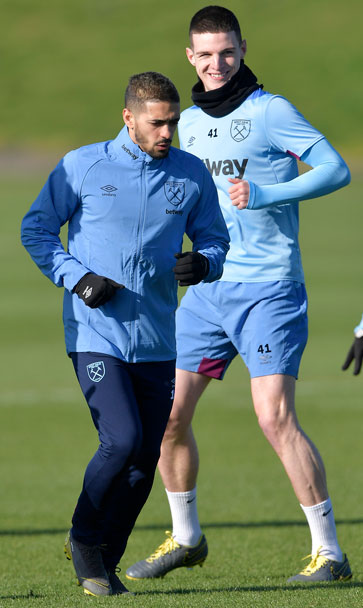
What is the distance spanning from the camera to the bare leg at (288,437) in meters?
6.28

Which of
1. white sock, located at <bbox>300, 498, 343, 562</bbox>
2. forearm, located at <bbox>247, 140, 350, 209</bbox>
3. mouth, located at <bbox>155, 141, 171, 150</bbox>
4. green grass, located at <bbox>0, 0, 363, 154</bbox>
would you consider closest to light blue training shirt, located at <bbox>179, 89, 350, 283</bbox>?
forearm, located at <bbox>247, 140, 350, 209</bbox>

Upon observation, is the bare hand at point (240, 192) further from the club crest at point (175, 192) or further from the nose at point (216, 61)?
the nose at point (216, 61)

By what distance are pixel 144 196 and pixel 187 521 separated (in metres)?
2.07

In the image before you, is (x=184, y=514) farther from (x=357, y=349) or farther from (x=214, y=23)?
(x=214, y=23)

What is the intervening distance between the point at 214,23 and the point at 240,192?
1.02 meters

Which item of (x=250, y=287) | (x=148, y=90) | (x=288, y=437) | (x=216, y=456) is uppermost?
(x=148, y=90)

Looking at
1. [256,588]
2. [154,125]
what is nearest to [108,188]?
[154,125]

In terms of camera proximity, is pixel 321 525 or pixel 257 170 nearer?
pixel 321 525

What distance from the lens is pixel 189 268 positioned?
17.9 feet

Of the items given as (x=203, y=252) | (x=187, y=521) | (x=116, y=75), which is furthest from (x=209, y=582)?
(x=116, y=75)

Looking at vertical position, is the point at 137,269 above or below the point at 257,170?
below

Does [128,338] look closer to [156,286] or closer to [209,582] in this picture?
[156,286]

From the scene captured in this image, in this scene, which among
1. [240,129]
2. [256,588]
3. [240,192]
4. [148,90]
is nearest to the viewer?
[148,90]

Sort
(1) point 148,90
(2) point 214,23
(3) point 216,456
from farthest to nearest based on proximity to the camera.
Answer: (3) point 216,456, (2) point 214,23, (1) point 148,90
